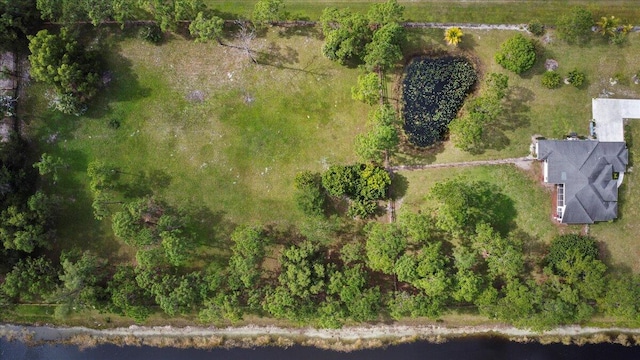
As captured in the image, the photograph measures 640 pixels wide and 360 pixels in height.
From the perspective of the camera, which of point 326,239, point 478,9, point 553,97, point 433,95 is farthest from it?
point 478,9

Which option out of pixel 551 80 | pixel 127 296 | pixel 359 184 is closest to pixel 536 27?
pixel 551 80

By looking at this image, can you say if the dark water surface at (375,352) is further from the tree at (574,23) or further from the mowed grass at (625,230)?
the tree at (574,23)

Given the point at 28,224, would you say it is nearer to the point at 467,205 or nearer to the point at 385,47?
the point at 385,47

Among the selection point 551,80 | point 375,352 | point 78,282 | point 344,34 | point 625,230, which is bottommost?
point 375,352

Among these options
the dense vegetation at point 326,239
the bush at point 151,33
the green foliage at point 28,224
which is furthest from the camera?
the bush at point 151,33

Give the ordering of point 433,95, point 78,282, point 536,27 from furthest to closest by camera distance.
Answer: point 433,95, point 536,27, point 78,282

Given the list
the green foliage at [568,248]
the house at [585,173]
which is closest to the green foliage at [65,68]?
the house at [585,173]

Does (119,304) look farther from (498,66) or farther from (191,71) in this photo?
(498,66)
